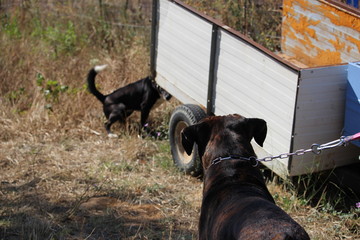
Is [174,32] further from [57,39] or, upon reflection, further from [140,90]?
[57,39]

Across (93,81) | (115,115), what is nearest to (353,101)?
(115,115)

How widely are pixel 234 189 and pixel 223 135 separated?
0.41m

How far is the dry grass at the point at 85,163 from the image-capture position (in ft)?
17.2

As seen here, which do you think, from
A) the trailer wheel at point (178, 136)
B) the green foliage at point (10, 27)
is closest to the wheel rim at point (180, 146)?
the trailer wheel at point (178, 136)

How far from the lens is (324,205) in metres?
5.52

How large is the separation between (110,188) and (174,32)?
1906 mm

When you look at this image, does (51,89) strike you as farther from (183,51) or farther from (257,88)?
(257,88)

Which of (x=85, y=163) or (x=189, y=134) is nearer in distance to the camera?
(x=189, y=134)

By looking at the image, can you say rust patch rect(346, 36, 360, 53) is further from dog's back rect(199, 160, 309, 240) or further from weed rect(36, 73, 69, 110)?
weed rect(36, 73, 69, 110)

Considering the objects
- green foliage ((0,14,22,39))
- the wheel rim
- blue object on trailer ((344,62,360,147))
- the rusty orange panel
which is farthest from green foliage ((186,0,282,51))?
blue object on trailer ((344,62,360,147))

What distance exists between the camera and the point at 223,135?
3887 mm

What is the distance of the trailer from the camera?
5102 mm

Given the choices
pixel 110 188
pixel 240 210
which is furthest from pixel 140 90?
pixel 240 210

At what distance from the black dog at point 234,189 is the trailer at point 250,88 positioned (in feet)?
3.77
